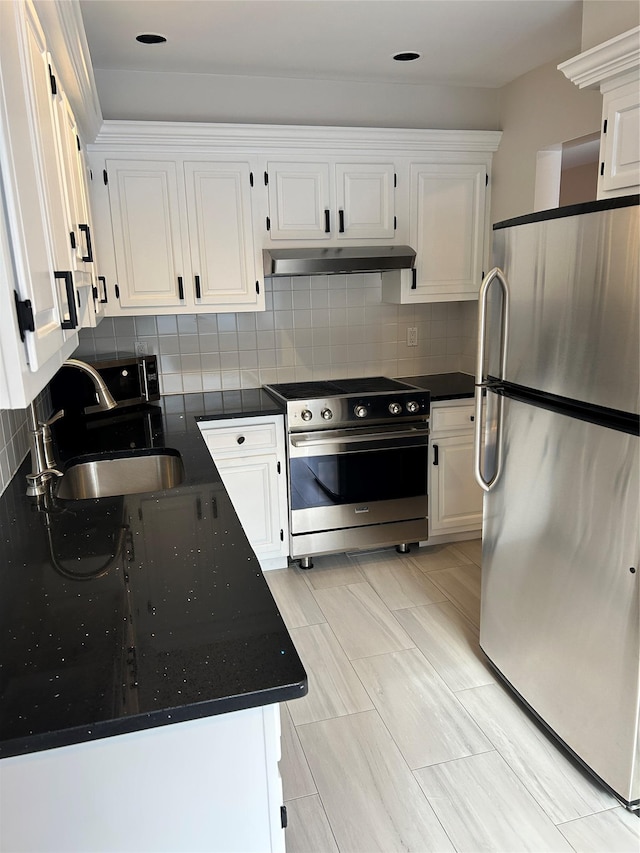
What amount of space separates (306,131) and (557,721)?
2.82 m

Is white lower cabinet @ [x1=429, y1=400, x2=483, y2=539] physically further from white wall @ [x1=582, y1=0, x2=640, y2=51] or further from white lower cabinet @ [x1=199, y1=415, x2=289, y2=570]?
white wall @ [x1=582, y1=0, x2=640, y2=51]

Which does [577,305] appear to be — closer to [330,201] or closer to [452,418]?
[452,418]

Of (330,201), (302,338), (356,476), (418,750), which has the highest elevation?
(330,201)

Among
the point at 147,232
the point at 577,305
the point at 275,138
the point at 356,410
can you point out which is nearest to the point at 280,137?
the point at 275,138

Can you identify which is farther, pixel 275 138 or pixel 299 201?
pixel 299 201

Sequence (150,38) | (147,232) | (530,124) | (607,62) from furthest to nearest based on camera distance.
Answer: (530,124) → (147,232) → (150,38) → (607,62)

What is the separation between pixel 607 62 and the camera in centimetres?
215

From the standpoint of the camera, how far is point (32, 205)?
1.08 meters

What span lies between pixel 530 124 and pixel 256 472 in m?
2.30

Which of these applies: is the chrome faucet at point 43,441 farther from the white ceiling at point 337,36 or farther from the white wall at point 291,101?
the white wall at point 291,101

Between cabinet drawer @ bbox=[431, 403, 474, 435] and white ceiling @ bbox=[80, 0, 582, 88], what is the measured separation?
173cm

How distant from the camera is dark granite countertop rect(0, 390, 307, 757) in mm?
923

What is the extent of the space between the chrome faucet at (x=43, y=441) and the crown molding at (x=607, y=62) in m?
2.03

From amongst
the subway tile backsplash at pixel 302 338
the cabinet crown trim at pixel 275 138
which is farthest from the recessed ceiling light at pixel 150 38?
the subway tile backsplash at pixel 302 338
